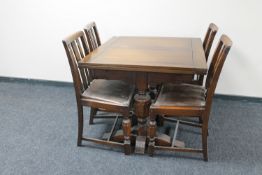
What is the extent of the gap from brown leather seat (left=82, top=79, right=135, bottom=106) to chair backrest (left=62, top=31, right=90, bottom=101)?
6 centimetres

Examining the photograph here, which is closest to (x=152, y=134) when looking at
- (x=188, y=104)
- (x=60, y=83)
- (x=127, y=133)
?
(x=127, y=133)

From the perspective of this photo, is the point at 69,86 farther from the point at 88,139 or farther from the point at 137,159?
the point at 137,159

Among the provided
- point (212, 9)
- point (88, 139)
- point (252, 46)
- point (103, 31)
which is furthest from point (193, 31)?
point (88, 139)

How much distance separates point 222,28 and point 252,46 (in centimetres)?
36

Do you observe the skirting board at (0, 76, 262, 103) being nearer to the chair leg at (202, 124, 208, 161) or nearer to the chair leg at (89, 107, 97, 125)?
the chair leg at (89, 107, 97, 125)

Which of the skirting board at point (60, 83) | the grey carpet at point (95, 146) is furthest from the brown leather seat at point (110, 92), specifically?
the skirting board at point (60, 83)

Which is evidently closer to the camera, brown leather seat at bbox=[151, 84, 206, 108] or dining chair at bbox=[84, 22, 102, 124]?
brown leather seat at bbox=[151, 84, 206, 108]

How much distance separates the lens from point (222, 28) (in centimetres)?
254

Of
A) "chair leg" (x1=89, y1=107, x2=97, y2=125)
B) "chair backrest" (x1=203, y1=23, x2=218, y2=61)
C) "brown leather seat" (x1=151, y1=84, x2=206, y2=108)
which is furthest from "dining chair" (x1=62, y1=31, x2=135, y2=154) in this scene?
"chair backrest" (x1=203, y1=23, x2=218, y2=61)

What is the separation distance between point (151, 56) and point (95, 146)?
34.2 inches

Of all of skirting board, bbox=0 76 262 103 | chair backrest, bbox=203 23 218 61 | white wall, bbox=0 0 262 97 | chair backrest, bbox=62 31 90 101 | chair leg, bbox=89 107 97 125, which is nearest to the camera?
chair backrest, bbox=62 31 90 101

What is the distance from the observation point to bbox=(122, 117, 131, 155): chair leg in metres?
1.84

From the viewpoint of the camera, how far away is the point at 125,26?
2.73 m

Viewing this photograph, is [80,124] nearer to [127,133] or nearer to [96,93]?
[96,93]
